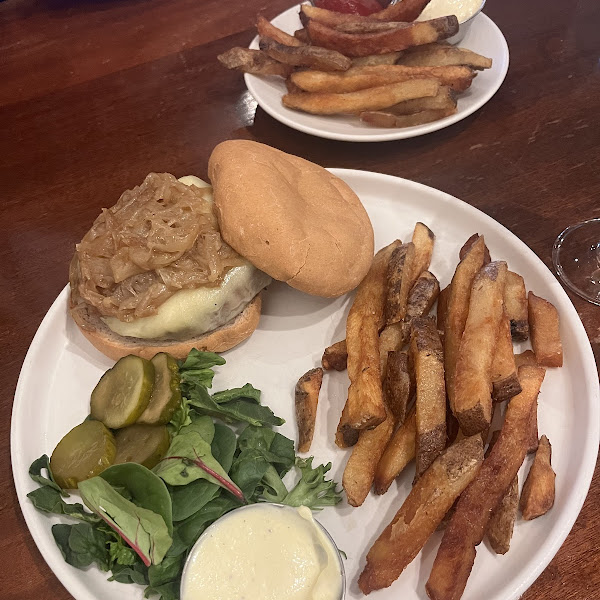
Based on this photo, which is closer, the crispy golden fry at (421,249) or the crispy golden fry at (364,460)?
the crispy golden fry at (364,460)

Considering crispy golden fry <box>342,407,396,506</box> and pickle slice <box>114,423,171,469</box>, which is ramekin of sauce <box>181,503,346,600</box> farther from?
pickle slice <box>114,423,171,469</box>

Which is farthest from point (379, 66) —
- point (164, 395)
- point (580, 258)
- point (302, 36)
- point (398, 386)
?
point (164, 395)

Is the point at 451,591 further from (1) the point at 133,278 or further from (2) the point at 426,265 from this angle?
(1) the point at 133,278

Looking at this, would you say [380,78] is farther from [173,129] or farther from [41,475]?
[41,475]

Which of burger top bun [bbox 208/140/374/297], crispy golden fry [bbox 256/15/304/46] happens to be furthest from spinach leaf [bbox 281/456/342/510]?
crispy golden fry [bbox 256/15/304/46]

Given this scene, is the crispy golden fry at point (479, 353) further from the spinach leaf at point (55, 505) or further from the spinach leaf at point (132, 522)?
the spinach leaf at point (55, 505)

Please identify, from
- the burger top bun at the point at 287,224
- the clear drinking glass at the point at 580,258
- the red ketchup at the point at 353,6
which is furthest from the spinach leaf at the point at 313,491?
the red ketchup at the point at 353,6

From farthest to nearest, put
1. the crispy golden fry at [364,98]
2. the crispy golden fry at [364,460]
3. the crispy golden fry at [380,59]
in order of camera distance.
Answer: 1. the crispy golden fry at [380,59]
2. the crispy golden fry at [364,98]
3. the crispy golden fry at [364,460]
